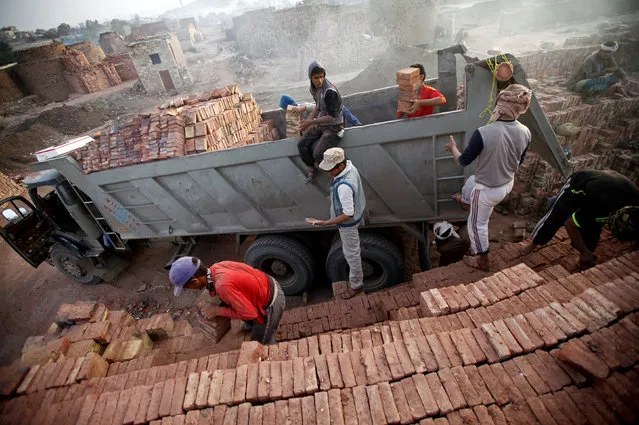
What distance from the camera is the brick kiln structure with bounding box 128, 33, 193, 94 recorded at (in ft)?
62.1

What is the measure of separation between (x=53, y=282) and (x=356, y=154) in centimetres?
720

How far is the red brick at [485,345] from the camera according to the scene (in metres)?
2.13

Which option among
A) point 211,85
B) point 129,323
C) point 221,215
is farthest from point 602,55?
point 211,85

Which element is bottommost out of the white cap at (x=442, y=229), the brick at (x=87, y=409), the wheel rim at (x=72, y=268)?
the wheel rim at (x=72, y=268)

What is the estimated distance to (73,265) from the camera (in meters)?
6.02

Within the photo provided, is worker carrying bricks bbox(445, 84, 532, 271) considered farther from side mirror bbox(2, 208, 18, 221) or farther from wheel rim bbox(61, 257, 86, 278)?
side mirror bbox(2, 208, 18, 221)

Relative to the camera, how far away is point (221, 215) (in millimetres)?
4648

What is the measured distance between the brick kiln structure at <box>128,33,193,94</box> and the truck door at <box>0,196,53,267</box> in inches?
673

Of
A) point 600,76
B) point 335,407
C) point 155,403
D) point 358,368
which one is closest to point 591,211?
point 358,368

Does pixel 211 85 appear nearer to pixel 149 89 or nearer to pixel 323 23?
pixel 149 89

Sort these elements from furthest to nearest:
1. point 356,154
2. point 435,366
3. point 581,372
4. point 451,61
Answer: point 451,61, point 356,154, point 435,366, point 581,372

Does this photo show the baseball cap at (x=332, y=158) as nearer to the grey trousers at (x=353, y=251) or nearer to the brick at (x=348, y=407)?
the grey trousers at (x=353, y=251)

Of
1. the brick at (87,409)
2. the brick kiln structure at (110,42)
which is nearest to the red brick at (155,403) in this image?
the brick at (87,409)

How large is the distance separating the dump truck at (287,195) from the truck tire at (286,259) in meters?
0.02
